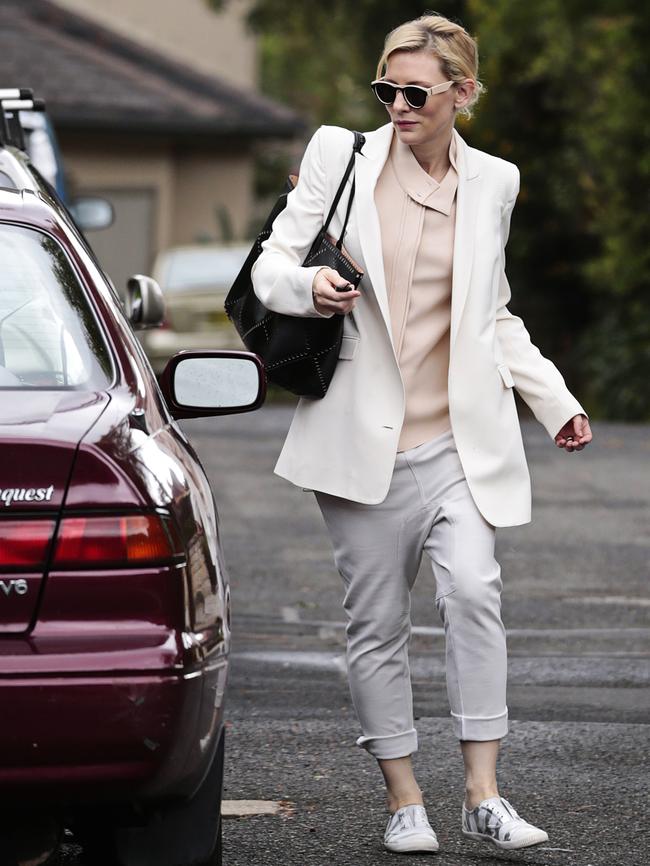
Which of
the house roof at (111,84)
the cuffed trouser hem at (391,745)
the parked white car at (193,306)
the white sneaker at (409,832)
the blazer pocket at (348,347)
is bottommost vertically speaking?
the parked white car at (193,306)

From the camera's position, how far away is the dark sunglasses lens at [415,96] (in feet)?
14.3

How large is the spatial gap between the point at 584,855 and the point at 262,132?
953 inches

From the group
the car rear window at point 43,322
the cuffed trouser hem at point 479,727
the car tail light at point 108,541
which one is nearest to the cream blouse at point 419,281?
the cuffed trouser hem at point 479,727

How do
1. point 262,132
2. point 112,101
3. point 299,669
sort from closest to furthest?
1. point 299,669
2. point 112,101
3. point 262,132

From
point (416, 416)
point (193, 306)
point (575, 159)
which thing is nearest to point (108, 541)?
point (416, 416)

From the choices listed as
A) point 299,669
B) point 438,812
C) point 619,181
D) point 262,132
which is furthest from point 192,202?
point 438,812

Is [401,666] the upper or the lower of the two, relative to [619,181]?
upper

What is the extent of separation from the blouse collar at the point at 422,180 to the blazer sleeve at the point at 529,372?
157 millimetres

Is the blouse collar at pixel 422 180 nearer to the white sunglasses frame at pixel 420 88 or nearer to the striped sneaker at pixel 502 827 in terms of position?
the white sunglasses frame at pixel 420 88

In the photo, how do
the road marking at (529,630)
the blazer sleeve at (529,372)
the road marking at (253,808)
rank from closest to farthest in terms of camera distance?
the blazer sleeve at (529,372) → the road marking at (253,808) → the road marking at (529,630)

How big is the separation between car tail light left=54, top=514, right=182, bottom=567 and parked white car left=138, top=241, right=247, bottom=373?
53.2 ft

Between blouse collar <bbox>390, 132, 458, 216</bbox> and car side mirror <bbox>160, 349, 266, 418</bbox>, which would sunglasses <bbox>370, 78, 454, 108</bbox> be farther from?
car side mirror <bbox>160, 349, 266, 418</bbox>

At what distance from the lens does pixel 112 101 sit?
2589 centimetres

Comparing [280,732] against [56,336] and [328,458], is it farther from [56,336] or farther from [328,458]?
[56,336]
